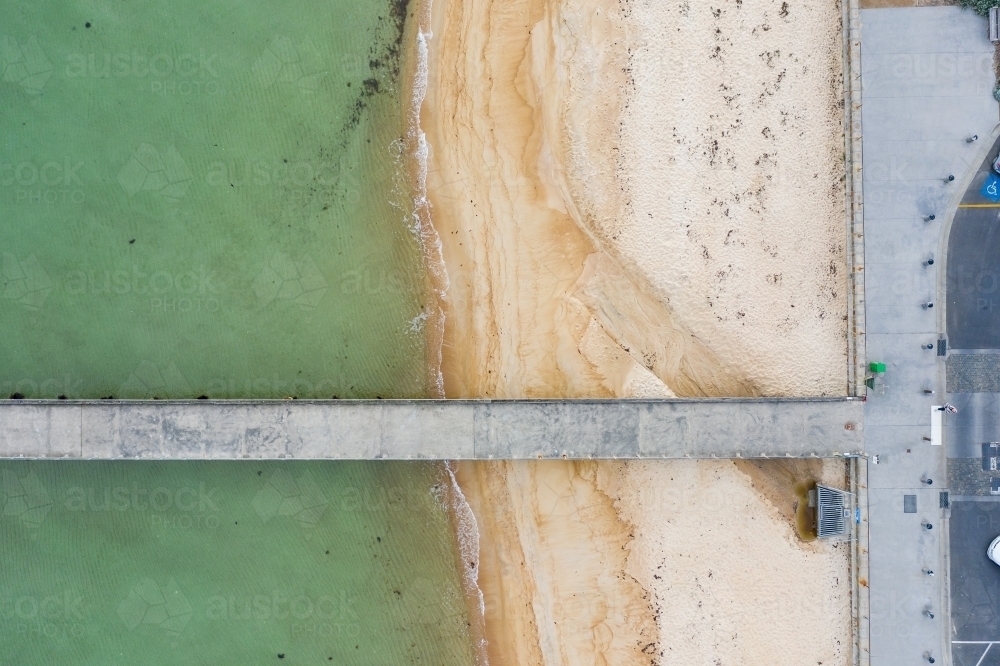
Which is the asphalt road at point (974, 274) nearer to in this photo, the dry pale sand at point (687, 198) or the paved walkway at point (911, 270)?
the paved walkway at point (911, 270)

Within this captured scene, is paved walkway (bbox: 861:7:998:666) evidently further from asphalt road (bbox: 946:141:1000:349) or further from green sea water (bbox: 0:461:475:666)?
green sea water (bbox: 0:461:475:666)

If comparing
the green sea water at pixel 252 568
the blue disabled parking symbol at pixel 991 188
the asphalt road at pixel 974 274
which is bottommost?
the green sea water at pixel 252 568

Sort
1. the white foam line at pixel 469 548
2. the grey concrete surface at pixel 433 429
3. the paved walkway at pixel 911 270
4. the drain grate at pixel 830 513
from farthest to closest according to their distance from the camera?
the white foam line at pixel 469 548
the paved walkway at pixel 911 270
the drain grate at pixel 830 513
the grey concrete surface at pixel 433 429

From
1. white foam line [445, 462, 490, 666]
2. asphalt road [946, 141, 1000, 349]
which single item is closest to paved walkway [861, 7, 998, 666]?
asphalt road [946, 141, 1000, 349]

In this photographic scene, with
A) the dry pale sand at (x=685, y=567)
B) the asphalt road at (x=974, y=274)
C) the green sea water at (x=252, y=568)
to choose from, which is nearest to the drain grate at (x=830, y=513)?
the dry pale sand at (x=685, y=567)

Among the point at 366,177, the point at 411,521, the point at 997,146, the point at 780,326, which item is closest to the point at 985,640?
the point at 780,326

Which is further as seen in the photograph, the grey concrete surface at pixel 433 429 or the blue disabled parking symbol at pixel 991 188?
the blue disabled parking symbol at pixel 991 188

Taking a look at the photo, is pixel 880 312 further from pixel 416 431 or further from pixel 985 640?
pixel 416 431

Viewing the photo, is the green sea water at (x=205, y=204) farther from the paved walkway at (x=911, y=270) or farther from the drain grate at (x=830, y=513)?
the paved walkway at (x=911, y=270)

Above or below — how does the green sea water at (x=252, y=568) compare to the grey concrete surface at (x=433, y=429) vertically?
below

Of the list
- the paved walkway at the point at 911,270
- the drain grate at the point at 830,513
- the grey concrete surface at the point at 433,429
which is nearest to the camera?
the grey concrete surface at the point at 433,429

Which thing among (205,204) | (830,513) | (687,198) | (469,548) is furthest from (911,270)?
(205,204)
